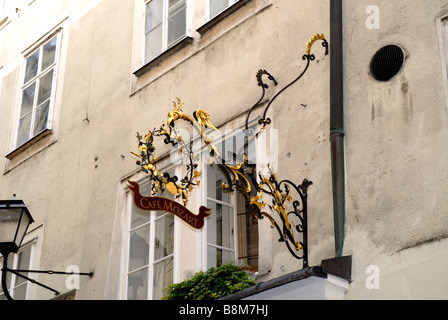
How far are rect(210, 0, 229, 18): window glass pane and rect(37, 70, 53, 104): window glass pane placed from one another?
11.5 ft

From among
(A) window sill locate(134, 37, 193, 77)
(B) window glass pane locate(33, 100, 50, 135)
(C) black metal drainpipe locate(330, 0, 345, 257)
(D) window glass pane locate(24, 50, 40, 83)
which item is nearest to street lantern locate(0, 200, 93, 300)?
(A) window sill locate(134, 37, 193, 77)

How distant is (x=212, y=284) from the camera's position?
319 inches

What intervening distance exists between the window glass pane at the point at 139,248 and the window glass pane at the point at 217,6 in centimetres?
→ 250

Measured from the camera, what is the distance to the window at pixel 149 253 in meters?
9.29

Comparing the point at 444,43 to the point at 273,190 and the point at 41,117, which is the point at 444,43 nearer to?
the point at 273,190

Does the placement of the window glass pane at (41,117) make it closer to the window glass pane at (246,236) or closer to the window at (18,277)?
the window at (18,277)

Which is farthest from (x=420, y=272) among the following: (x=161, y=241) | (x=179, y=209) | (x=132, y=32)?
(x=132, y=32)

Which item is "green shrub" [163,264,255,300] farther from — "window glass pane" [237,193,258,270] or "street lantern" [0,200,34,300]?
"street lantern" [0,200,34,300]

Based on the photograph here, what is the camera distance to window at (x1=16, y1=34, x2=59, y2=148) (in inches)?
496

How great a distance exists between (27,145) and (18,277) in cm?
195

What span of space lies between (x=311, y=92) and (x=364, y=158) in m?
1.08

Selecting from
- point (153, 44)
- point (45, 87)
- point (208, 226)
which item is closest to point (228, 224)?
point (208, 226)

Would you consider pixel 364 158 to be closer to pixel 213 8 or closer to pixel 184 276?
pixel 184 276

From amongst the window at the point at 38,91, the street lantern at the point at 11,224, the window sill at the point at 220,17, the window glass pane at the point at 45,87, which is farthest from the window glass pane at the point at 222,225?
the window glass pane at the point at 45,87
